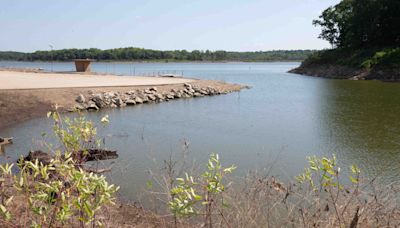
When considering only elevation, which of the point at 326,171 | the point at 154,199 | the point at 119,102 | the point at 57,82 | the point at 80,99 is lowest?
the point at 154,199

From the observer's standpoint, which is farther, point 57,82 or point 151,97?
point 57,82

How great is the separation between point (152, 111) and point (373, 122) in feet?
40.2

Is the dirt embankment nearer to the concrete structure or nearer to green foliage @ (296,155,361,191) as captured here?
the concrete structure

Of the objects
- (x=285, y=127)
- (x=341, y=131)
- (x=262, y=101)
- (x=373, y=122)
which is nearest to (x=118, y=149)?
(x=285, y=127)

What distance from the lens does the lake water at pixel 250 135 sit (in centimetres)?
1154

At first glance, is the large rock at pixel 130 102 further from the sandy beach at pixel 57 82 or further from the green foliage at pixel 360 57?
the green foliage at pixel 360 57

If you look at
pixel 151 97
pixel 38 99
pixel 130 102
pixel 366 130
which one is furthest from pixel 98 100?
pixel 366 130

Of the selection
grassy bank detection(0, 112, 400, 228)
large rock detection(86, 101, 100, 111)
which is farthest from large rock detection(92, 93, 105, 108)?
grassy bank detection(0, 112, 400, 228)

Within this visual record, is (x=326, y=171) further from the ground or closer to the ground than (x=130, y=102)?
further from the ground

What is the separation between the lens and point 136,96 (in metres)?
27.9

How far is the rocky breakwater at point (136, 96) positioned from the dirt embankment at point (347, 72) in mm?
23227

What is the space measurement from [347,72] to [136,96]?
36.0 meters

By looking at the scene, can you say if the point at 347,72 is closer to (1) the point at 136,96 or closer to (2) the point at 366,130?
(1) the point at 136,96

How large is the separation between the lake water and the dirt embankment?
2156cm
